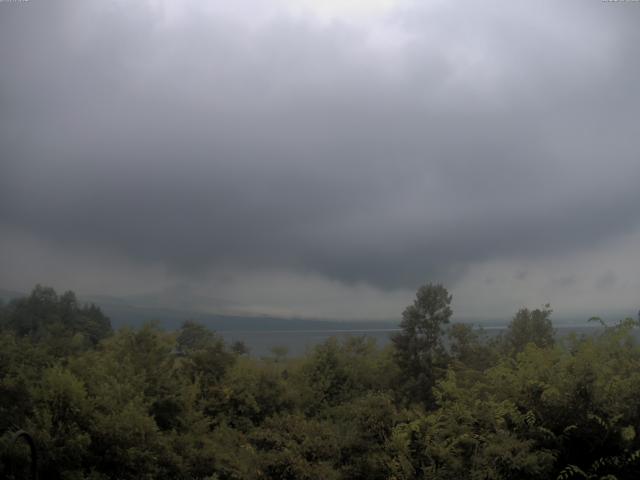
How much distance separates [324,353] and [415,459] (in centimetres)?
1113

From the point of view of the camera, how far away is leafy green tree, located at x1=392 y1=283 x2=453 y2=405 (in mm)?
22092

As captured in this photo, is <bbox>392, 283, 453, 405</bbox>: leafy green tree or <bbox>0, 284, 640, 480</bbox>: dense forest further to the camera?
<bbox>392, 283, 453, 405</bbox>: leafy green tree

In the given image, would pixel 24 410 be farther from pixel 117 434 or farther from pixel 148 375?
pixel 148 375

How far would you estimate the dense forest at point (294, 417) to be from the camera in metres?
9.77

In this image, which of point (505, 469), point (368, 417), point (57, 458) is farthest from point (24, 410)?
point (505, 469)

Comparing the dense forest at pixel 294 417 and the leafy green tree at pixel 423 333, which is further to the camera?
the leafy green tree at pixel 423 333

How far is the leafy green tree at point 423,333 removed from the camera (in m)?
22.1

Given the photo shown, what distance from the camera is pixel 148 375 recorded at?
53.1 feet

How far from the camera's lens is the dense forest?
9.77m

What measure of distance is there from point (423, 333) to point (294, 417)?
26.4ft

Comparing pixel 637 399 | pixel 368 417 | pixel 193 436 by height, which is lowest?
pixel 193 436

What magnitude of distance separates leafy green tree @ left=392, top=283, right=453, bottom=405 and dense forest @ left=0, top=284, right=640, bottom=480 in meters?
0.84

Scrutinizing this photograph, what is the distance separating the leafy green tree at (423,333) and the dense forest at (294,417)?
2.74ft

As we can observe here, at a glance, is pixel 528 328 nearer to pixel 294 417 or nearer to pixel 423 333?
pixel 423 333
